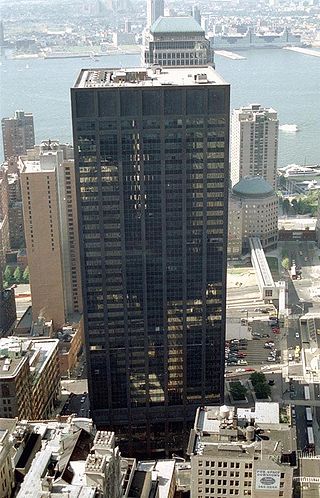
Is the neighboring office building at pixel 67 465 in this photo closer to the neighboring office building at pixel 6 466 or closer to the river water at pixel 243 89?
the neighboring office building at pixel 6 466

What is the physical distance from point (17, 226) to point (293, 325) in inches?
995

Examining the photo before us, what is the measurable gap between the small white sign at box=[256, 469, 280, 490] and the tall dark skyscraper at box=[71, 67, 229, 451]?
12122mm

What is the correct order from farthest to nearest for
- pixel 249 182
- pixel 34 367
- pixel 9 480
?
pixel 249 182, pixel 34 367, pixel 9 480

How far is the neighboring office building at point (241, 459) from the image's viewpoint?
19203 mm

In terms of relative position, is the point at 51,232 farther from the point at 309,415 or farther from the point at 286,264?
the point at 286,264

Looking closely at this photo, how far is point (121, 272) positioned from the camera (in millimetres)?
29922

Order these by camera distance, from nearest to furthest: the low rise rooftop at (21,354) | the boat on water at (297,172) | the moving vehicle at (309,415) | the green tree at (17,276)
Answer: the low rise rooftop at (21,354) < the moving vehicle at (309,415) < the green tree at (17,276) < the boat on water at (297,172)

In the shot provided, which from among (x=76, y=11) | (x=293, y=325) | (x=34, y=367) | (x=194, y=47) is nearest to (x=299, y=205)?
(x=194, y=47)

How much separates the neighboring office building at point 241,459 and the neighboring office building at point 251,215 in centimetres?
3884

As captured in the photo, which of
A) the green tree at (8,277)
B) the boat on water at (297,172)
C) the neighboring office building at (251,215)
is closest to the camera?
the green tree at (8,277)

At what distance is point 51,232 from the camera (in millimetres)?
43281

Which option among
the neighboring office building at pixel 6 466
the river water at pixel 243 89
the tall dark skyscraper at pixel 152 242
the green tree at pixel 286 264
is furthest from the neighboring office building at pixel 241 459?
the river water at pixel 243 89

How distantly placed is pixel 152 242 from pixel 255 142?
39201 millimetres

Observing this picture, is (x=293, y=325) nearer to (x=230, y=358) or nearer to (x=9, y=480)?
(x=230, y=358)
